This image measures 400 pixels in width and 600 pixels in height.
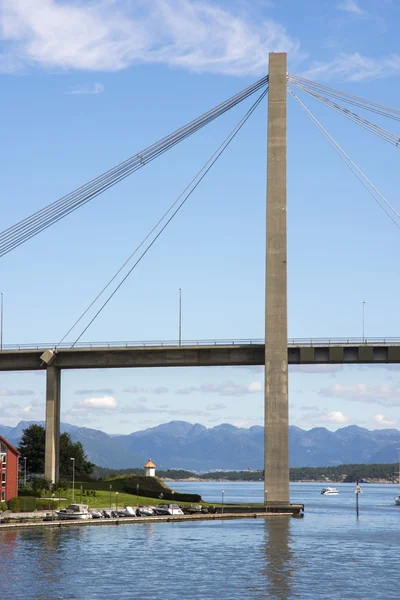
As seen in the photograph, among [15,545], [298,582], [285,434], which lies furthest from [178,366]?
[298,582]

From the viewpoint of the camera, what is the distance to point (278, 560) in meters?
85.8

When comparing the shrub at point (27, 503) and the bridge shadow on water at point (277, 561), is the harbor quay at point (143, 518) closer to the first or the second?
the shrub at point (27, 503)

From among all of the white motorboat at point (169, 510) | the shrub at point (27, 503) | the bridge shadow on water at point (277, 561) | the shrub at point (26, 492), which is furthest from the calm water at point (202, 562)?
the shrub at point (26, 492)

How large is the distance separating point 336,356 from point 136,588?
59.5m

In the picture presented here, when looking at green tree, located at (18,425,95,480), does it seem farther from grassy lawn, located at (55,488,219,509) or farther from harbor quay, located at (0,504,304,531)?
harbor quay, located at (0,504,304,531)

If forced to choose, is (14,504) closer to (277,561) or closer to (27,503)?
(27,503)

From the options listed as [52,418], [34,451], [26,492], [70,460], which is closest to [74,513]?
[52,418]

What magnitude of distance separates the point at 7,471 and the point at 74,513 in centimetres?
1172

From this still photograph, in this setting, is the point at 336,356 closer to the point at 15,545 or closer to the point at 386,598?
the point at 15,545

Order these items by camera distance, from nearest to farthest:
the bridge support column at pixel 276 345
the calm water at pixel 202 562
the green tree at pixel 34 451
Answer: the calm water at pixel 202 562 → the bridge support column at pixel 276 345 → the green tree at pixel 34 451

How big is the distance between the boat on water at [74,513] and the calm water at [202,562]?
191 inches

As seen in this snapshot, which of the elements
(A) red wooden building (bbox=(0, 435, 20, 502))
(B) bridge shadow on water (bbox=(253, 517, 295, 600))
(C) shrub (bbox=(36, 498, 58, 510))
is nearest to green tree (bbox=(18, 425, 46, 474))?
(A) red wooden building (bbox=(0, 435, 20, 502))

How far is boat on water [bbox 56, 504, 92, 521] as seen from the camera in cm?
11888

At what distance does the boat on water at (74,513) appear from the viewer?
119 meters
